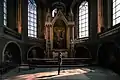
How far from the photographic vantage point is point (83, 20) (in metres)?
21.9

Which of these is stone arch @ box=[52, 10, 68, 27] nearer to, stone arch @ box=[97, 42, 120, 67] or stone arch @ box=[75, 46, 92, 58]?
stone arch @ box=[75, 46, 92, 58]

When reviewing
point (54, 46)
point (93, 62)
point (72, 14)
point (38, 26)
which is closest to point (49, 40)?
point (54, 46)

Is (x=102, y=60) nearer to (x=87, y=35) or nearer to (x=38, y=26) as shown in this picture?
(x=87, y=35)

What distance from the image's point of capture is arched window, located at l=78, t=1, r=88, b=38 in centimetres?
2130

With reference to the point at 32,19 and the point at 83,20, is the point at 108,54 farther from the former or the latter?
the point at 32,19

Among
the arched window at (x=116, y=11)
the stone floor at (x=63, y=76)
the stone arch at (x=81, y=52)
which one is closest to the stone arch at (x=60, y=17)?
the stone arch at (x=81, y=52)

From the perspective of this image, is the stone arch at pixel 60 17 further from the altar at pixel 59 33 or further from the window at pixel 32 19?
the window at pixel 32 19

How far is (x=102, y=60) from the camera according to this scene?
56.9ft

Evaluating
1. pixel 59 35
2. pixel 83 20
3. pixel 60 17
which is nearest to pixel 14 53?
pixel 59 35

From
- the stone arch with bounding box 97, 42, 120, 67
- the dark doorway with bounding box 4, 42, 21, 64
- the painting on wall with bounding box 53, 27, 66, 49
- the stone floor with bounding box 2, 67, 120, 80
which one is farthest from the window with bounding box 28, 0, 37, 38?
the stone floor with bounding box 2, 67, 120, 80

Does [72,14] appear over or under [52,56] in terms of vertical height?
over

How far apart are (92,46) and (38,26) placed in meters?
7.62

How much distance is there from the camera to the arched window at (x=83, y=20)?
21.3 meters

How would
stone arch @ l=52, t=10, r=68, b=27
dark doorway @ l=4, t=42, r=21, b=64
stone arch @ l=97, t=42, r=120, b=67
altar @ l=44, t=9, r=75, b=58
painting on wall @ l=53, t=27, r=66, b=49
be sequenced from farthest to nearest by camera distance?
1. stone arch @ l=52, t=10, r=68, b=27
2. painting on wall @ l=53, t=27, r=66, b=49
3. altar @ l=44, t=9, r=75, b=58
4. dark doorway @ l=4, t=42, r=21, b=64
5. stone arch @ l=97, t=42, r=120, b=67
